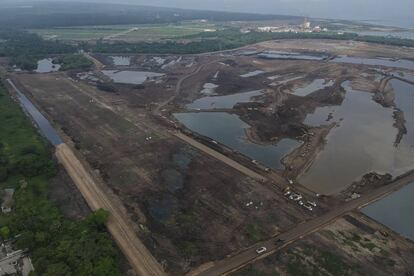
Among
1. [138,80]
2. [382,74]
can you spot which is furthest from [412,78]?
[138,80]

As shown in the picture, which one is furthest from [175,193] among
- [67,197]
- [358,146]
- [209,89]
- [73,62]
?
[73,62]

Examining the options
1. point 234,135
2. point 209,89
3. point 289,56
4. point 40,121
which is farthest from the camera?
point 289,56

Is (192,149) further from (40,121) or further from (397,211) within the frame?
(40,121)

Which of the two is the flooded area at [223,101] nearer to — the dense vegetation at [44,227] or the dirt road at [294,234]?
the dense vegetation at [44,227]

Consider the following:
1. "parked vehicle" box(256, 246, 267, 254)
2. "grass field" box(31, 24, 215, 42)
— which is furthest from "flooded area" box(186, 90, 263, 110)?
"grass field" box(31, 24, 215, 42)

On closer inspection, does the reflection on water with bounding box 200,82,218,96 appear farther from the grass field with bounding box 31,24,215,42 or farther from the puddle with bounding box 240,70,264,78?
the grass field with bounding box 31,24,215,42

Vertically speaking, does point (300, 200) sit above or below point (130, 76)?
above

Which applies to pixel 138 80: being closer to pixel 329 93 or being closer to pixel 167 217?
pixel 329 93
